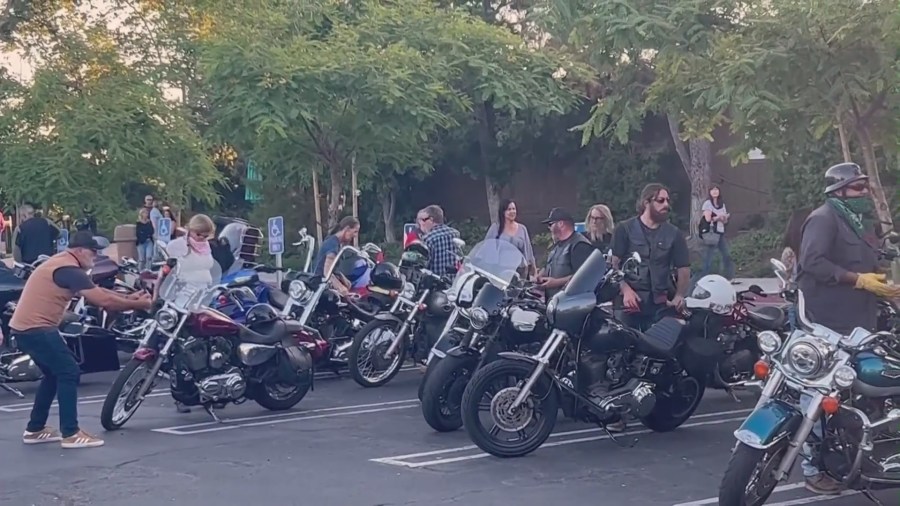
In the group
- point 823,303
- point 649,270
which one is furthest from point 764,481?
point 649,270

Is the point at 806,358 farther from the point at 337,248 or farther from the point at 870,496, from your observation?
the point at 337,248

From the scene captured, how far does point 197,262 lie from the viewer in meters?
11.0

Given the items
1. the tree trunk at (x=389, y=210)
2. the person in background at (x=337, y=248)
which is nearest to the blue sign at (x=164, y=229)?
the person in background at (x=337, y=248)

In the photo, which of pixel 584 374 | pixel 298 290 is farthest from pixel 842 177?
pixel 298 290

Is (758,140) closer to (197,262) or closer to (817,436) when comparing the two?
(197,262)

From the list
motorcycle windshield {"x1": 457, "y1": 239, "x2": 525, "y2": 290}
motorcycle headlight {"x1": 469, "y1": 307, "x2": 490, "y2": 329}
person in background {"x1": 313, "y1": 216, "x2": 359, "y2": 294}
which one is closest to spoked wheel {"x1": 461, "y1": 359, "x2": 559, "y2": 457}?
motorcycle headlight {"x1": 469, "y1": 307, "x2": 490, "y2": 329}

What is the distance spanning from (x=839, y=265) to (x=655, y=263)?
2691 millimetres

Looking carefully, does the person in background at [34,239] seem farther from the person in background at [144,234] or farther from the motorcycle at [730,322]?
the motorcycle at [730,322]

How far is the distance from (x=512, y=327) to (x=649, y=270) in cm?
142

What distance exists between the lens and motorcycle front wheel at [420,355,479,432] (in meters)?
9.33

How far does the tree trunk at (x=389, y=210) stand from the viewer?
35.0 meters

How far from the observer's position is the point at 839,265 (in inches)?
289

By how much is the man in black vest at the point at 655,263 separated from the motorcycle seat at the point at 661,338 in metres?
0.66

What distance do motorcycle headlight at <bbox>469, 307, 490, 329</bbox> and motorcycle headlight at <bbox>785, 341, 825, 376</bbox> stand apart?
289 centimetres
